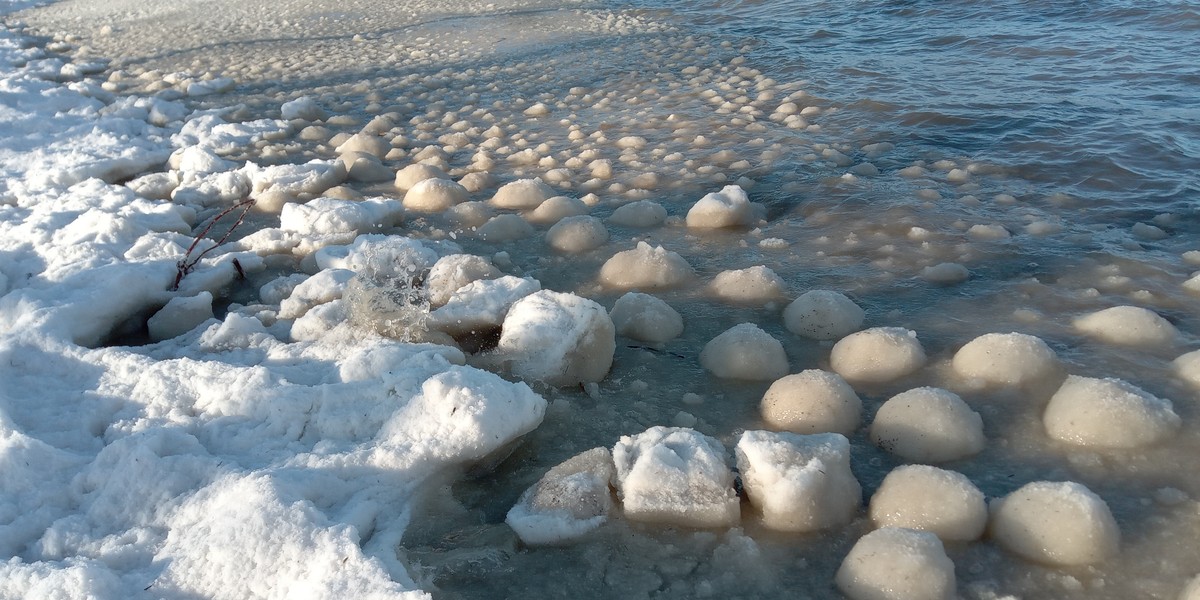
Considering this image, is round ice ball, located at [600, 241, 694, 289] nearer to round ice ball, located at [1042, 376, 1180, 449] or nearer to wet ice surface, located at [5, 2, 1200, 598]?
wet ice surface, located at [5, 2, 1200, 598]

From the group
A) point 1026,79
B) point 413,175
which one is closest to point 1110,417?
point 413,175

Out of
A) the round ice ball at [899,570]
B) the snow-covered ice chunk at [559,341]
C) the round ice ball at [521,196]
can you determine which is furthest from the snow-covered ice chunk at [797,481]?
the round ice ball at [521,196]

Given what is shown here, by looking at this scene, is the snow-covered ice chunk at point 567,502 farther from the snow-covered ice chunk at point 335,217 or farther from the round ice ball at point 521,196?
the round ice ball at point 521,196

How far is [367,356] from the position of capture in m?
2.22

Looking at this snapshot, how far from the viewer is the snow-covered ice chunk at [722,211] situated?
3.38 metres

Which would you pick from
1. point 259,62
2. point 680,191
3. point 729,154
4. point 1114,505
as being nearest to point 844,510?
point 1114,505

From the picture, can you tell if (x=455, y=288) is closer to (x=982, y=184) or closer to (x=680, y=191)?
(x=680, y=191)

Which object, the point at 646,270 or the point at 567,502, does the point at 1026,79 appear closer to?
the point at 646,270

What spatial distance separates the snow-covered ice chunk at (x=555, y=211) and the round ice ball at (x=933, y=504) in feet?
6.69

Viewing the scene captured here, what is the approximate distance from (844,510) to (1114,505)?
1.91 ft

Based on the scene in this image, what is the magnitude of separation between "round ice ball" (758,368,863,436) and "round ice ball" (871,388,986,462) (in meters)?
0.08

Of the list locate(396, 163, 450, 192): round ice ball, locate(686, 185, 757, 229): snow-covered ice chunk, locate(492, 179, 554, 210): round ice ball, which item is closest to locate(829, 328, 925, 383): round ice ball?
locate(686, 185, 757, 229): snow-covered ice chunk

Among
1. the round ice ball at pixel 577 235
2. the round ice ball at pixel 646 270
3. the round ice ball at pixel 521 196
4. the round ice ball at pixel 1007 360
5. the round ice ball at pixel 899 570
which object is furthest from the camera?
the round ice ball at pixel 521 196

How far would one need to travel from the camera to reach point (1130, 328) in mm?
2393
